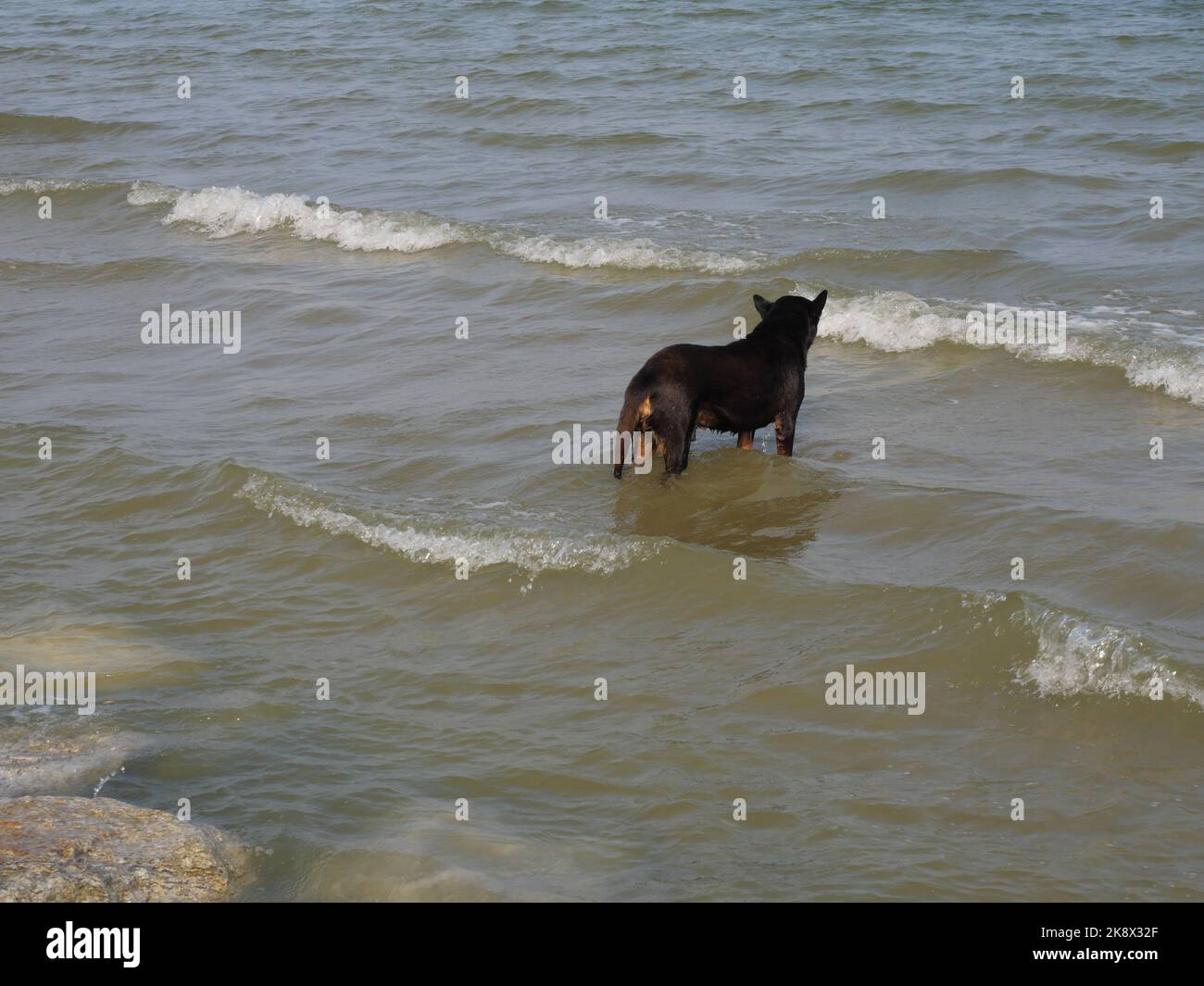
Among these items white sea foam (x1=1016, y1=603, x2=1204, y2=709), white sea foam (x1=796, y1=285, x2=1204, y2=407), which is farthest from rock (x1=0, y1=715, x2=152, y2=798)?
white sea foam (x1=796, y1=285, x2=1204, y2=407)

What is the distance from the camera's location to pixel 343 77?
2523 cm

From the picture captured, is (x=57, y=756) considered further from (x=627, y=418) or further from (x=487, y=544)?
(x=627, y=418)

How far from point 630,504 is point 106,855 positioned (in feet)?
16.2

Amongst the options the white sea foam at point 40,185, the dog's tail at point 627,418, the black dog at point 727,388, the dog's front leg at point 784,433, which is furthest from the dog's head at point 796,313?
the white sea foam at point 40,185

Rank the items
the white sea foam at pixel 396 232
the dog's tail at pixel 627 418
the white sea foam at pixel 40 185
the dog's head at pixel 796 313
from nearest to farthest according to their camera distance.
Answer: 1. the dog's tail at pixel 627 418
2. the dog's head at pixel 796 313
3. the white sea foam at pixel 396 232
4. the white sea foam at pixel 40 185

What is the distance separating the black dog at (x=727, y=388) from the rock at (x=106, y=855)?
4.24m

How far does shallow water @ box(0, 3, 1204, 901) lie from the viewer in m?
5.96

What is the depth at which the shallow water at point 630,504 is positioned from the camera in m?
5.96

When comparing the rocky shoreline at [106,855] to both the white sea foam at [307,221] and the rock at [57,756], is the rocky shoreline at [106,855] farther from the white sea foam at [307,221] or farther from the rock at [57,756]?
the white sea foam at [307,221]

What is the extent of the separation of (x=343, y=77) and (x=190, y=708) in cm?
2028

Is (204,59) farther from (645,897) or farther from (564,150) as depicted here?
(645,897)

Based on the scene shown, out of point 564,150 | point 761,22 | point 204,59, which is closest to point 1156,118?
point 564,150

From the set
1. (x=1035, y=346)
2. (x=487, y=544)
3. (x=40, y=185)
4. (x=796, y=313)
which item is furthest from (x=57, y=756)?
(x=40, y=185)

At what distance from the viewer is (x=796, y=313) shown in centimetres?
984
